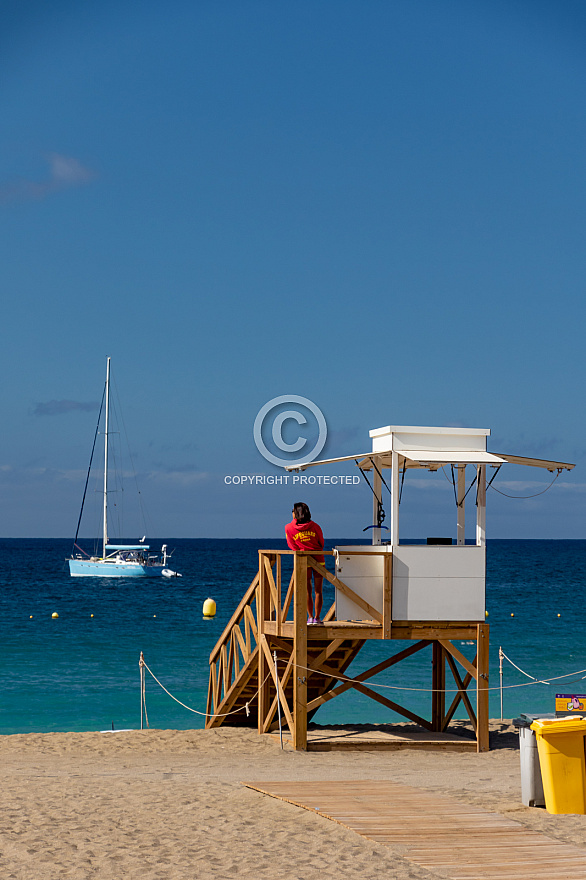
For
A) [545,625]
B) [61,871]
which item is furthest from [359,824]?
[545,625]

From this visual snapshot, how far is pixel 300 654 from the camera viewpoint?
12781mm

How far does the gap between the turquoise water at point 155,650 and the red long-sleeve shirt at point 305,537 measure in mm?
7991

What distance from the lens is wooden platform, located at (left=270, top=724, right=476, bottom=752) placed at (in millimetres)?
13258

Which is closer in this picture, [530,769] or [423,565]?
[530,769]

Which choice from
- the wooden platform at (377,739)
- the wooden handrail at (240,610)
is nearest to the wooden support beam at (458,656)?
the wooden platform at (377,739)

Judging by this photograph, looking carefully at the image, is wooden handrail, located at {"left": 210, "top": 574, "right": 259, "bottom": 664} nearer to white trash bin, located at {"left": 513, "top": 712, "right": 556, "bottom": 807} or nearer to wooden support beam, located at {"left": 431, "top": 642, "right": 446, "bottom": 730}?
wooden support beam, located at {"left": 431, "top": 642, "right": 446, "bottom": 730}

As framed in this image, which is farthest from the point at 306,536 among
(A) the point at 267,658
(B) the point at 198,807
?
Answer: (B) the point at 198,807

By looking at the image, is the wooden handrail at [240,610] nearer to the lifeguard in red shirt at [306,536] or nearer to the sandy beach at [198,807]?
the lifeguard in red shirt at [306,536]

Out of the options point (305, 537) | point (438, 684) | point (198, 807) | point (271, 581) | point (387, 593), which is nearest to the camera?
point (198, 807)

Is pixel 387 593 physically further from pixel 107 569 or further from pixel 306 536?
pixel 107 569

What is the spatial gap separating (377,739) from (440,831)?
6484 mm

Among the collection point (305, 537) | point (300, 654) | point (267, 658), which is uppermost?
point (305, 537)

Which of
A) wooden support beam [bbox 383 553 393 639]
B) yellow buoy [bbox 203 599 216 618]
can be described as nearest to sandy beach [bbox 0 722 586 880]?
wooden support beam [bbox 383 553 393 639]

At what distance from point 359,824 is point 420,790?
178 centimetres
